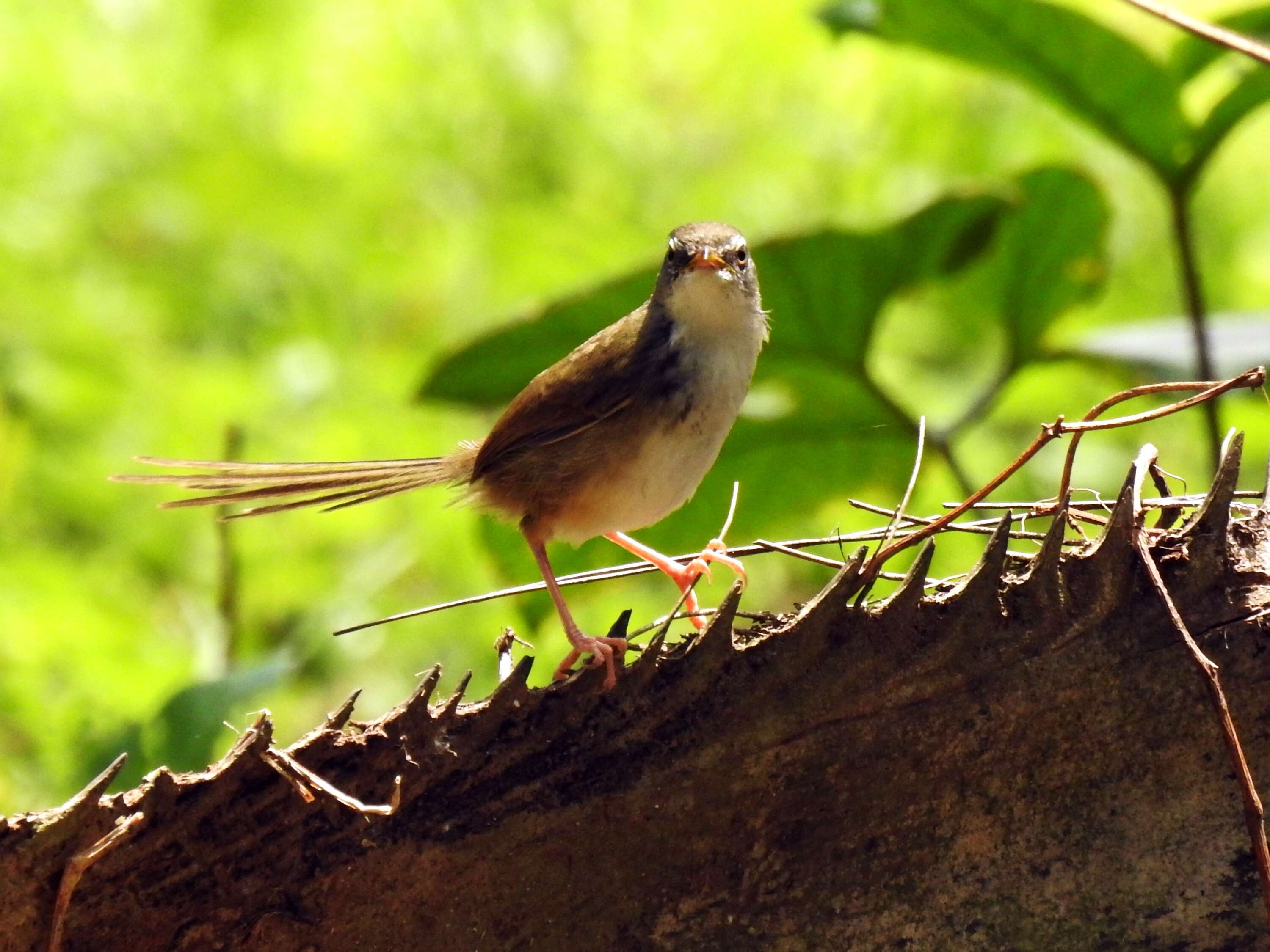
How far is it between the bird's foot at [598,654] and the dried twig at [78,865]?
0.50 m

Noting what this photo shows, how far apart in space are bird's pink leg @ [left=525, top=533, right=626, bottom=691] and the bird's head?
571 mm

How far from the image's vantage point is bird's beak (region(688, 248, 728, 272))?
3.02 meters

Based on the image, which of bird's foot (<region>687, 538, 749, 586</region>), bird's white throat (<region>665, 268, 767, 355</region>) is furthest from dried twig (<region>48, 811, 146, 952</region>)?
bird's white throat (<region>665, 268, 767, 355</region>)

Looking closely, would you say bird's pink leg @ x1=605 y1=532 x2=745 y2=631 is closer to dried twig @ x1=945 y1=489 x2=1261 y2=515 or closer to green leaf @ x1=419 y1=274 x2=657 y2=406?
dried twig @ x1=945 y1=489 x2=1261 y2=515

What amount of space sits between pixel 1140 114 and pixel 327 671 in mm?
3058

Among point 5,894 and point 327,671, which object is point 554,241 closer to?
point 327,671

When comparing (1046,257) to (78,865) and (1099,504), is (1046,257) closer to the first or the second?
(1099,504)

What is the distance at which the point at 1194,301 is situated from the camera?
3201 mm

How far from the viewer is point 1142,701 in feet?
5.54

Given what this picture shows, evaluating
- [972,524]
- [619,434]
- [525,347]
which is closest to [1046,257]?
[525,347]

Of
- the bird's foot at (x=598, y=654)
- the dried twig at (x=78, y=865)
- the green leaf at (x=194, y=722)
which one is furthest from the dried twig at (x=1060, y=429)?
the green leaf at (x=194, y=722)

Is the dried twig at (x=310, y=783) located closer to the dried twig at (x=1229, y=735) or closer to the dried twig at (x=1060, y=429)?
the dried twig at (x=1060, y=429)

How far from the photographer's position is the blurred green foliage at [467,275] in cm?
350

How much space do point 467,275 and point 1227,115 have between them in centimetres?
350
